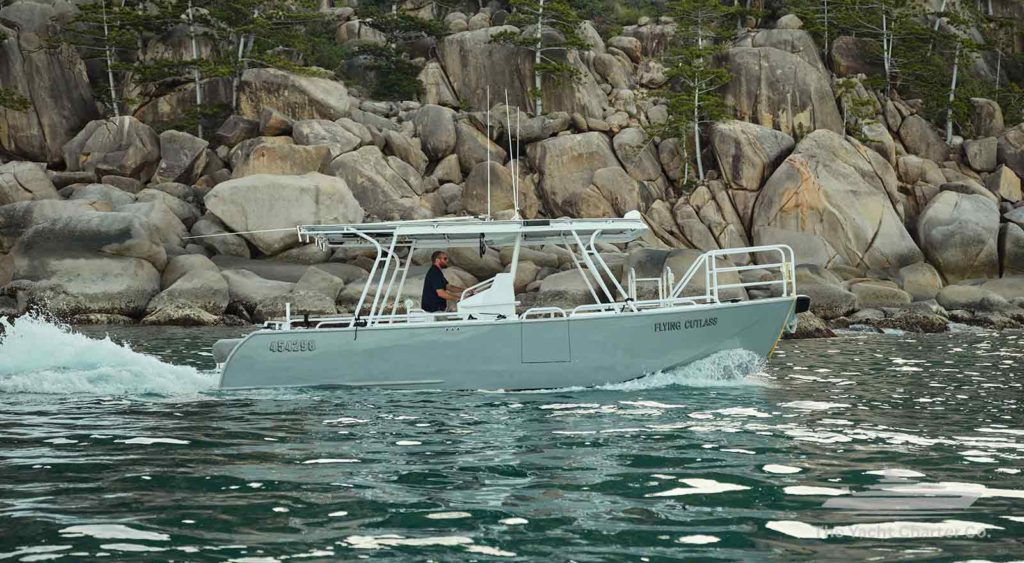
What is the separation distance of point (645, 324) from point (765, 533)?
25.6 ft

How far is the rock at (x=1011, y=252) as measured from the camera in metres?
38.9

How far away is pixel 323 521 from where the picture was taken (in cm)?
742

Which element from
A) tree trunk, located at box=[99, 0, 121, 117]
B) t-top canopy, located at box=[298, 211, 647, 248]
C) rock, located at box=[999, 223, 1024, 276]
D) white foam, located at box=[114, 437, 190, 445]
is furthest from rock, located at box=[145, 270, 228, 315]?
rock, located at box=[999, 223, 1024, 276]

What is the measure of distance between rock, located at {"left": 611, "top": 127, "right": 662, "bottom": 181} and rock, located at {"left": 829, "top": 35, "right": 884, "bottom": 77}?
1247cm

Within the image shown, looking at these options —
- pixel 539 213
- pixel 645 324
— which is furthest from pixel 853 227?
pixel 645 324

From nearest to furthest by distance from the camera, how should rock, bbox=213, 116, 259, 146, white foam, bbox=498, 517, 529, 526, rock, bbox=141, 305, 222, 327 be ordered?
1. white foam, bbox=498, 517, 529, 526
2. rock, bbox=141, 305, 222, 327
3. rock, bbox=213, 116, 259, 146

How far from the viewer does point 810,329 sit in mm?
28281

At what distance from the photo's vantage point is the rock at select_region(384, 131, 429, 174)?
44.0m

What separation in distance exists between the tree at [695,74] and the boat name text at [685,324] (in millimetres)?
30496

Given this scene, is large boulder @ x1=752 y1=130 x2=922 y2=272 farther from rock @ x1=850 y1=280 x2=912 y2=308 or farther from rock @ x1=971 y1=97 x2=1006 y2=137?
rock @ x1=971 y1=97 x2=1006 y2=137

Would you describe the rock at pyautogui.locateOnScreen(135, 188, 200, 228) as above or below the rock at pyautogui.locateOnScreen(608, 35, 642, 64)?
below

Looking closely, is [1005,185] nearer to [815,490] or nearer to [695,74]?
[695,74]

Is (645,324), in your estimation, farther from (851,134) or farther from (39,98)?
(39,98)

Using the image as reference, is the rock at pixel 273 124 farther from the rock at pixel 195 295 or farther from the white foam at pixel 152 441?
the white foam at pixel 152 441
